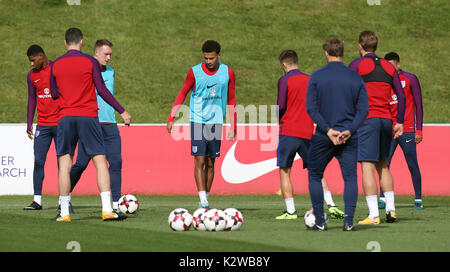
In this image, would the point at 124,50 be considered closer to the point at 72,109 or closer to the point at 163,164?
the point at 163,164

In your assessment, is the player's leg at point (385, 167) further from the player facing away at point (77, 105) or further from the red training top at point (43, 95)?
the red training top at point (43, 95)

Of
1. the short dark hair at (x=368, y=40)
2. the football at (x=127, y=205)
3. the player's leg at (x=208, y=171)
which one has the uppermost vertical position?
the short dark hair at (x=368, y=40)

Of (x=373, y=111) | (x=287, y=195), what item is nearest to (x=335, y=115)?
(x=373, y=111)

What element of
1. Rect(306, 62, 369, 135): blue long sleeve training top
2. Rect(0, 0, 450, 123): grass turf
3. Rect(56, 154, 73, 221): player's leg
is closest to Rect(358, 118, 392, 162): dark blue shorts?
Rect(306, 62, 369, 135): blue long sleeve training top

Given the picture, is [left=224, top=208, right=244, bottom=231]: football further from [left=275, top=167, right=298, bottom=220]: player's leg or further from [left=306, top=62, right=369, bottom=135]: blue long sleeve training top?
[left=275, top=167, right=298, bottom=220]: player's leg

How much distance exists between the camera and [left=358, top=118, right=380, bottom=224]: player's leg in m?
9.63

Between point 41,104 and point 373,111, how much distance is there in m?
5.47

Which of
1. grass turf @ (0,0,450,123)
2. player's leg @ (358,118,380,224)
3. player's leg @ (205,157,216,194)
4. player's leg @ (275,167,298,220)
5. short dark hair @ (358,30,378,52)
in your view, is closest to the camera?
player's leg @ (358,118,380,224)

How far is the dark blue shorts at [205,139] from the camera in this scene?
39.4ft

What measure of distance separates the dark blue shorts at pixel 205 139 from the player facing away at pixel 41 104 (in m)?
2.23

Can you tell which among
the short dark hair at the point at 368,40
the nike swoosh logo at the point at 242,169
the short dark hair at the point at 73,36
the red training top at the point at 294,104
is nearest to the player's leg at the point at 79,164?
the short dark hair at the point at 73,36

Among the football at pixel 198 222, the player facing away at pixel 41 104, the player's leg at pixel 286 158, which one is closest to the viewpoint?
the football at pixel 198 222

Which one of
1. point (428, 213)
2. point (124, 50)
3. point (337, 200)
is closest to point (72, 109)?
point (428, 213)

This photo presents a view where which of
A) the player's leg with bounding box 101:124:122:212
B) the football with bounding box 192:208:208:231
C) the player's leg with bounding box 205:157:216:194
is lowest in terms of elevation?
the football with bounding box 192:208:208:231
